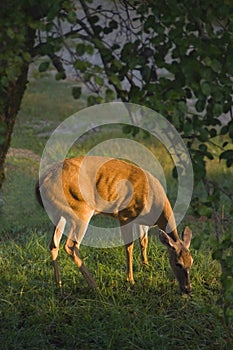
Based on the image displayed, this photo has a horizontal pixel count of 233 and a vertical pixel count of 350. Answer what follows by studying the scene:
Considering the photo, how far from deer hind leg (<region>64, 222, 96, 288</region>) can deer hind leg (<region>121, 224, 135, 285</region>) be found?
15.5 inches

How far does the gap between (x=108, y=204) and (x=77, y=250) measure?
627 mm

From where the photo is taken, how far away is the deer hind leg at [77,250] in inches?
269

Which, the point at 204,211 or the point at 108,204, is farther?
the point at 108,204

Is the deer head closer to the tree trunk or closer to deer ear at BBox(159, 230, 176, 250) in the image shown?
deer ear at BBox(159, 230, 176, 250)

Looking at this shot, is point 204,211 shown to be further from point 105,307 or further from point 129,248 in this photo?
point 129,248

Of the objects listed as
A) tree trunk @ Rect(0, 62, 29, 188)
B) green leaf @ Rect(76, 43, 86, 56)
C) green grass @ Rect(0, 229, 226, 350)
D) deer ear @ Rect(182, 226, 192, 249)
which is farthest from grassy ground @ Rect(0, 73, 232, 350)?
green leaf @ Rect(76, 43, 86, 56)

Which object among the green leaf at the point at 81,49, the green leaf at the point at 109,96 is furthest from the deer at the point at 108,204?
the green leaf at the point at 81,49

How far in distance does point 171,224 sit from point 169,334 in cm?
164

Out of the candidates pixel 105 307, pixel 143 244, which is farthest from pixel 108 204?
pixel 105 307

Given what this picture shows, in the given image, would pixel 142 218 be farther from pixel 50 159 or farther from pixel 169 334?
pixel 50 159

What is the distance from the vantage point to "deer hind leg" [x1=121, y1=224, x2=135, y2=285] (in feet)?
23.1

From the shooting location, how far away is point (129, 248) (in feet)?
23.8

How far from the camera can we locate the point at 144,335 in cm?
602

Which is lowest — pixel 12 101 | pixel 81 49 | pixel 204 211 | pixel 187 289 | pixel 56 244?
pixel 187 289
